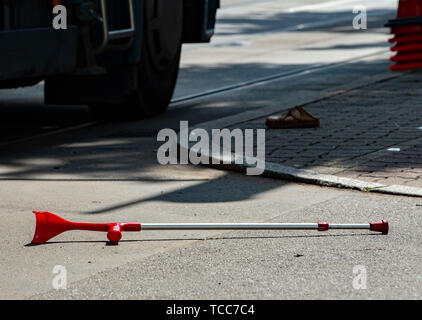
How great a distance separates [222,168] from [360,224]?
83.1 inches

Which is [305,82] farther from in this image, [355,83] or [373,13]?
[373,13]

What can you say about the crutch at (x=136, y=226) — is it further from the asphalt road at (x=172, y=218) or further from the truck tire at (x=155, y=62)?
the truck tire at (x=155, y=62)

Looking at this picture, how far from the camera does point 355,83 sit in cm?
1166

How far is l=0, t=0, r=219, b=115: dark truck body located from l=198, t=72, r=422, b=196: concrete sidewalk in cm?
116

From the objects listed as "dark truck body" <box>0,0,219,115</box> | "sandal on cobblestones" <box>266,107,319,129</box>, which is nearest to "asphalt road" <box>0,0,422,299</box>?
"dark truck body" <box>0,0,219,115</box>

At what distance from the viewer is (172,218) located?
602 centimetres

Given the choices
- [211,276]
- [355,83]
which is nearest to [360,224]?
[211,276]

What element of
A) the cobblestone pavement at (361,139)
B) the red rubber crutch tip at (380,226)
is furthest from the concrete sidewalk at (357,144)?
the red rubber crutch tip at (380,226)

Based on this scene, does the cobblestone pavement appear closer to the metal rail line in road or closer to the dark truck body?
the dark truck body

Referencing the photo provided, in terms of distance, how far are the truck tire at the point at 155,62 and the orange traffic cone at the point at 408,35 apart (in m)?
3.65

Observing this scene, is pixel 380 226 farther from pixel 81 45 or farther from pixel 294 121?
pixel 81 45

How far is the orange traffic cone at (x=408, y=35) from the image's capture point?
12.6 m

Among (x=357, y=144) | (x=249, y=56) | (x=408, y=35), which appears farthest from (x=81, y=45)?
(x=249, y=56)

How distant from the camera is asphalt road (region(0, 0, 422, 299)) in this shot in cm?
468
